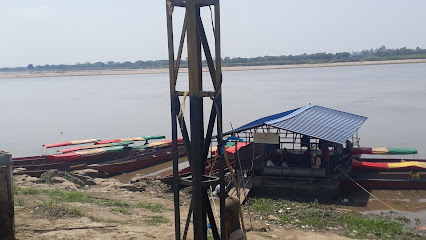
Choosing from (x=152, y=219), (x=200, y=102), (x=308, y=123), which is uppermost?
(x=200, y=102)

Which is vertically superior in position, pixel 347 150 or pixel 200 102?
pixel 200 102

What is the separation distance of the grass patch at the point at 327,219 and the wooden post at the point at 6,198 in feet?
23.4

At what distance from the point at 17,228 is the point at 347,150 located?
43.1 feet

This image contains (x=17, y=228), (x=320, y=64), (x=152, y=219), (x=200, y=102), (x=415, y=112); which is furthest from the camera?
(x=320, y=64)

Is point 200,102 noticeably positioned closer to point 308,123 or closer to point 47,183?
point 308,123

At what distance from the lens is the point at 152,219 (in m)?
11.4

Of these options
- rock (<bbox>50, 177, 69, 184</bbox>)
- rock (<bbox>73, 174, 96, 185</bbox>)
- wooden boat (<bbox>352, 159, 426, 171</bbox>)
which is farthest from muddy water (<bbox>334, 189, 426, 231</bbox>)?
rock (<bbox>50, 177, 69, 184</bbox>)

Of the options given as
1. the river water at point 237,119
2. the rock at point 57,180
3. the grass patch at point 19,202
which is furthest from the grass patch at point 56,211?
the river water at point 237,119

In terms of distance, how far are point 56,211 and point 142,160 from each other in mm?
12399

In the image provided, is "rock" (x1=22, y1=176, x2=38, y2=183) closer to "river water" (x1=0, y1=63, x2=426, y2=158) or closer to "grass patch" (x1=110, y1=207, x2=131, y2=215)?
"grass patch" (x1=110, y1=207, x2=131, y2=215)

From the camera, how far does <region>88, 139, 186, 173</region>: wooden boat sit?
2142 cm

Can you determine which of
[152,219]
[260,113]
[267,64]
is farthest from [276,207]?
[267,64]

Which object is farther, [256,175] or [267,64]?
[267,64]

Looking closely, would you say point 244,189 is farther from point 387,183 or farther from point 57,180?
point 57,180
